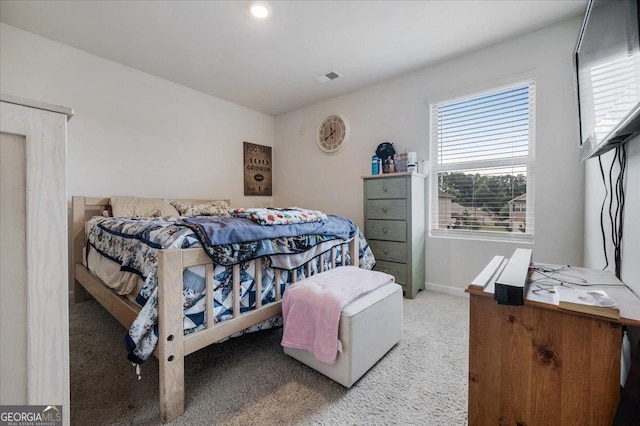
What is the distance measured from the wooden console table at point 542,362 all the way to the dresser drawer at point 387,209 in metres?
1.78

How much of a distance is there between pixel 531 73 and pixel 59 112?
303 centimetres

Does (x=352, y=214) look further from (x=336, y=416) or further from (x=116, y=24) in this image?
(x=116, y=24)

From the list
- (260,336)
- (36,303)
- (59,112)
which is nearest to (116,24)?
(59,112)

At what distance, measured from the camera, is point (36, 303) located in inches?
24.5

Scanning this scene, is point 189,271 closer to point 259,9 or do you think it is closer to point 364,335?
point 364,335

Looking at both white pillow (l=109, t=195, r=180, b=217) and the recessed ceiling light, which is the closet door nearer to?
the recessed ceiling light

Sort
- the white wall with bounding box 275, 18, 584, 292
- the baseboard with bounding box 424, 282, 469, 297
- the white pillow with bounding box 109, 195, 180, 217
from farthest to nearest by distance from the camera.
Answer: the baseboard with bounding box 424, 282, 469, 297, the white pillow with bounding box 109, 195, 180, 217, the white wall with bounding box 275, 18, 584, 292

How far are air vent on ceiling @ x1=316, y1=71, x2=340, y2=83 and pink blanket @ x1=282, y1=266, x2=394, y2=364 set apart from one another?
2342 mm

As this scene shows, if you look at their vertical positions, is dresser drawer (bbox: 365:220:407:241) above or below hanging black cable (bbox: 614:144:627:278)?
below

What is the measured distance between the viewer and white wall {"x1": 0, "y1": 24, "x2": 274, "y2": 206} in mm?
2361

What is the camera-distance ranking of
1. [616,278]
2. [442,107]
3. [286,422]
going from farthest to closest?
[442,107] → [286,422] → [616,278]

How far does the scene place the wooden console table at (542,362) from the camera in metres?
0.67

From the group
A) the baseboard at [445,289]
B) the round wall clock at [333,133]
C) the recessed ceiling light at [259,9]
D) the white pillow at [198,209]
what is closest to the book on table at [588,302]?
the baseboard at [445,289]

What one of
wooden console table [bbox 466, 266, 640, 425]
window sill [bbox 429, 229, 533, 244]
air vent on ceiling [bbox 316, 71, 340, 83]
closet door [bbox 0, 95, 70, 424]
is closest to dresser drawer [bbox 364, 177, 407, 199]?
window sill [bbox 429, 229, 533, 244]
